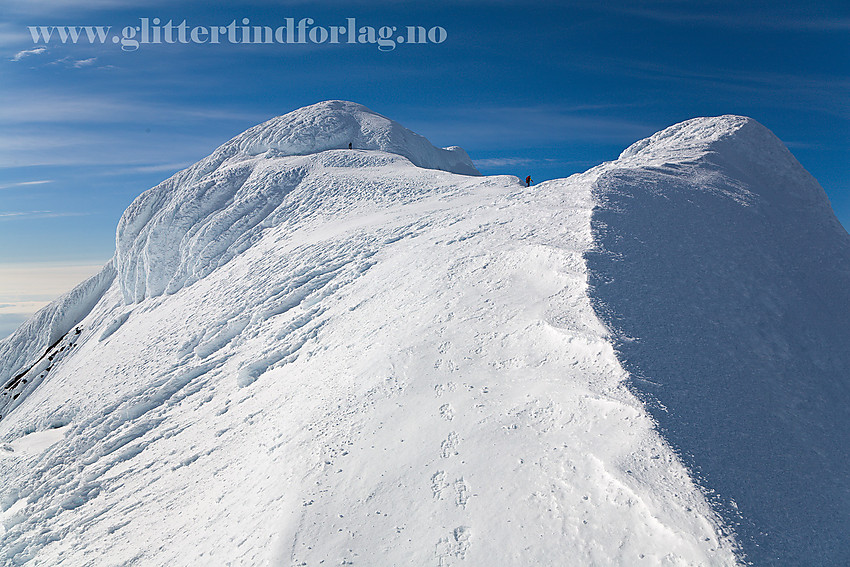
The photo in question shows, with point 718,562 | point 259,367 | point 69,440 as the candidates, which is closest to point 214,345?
point 259,367

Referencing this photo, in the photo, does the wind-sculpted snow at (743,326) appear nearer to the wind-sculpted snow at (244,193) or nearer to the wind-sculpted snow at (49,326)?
the wind-sculpted snow at (244,193)

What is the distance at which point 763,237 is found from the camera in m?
13.6

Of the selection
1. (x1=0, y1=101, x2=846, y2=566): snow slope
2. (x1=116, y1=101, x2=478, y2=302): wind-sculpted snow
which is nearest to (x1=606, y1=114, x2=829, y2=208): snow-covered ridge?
(x1=0, y1=101, x2=846, y2=566): snow slope

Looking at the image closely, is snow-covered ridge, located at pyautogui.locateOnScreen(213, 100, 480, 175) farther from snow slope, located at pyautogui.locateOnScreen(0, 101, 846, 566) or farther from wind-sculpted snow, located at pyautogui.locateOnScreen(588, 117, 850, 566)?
wind-sculpted snow, located at pyautogui.locateOnScreen(588, 117, 850, 566)

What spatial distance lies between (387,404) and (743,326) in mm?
7103

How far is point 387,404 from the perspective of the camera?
952 centimetres

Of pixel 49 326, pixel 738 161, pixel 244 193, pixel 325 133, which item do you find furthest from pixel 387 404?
pixel 49 326

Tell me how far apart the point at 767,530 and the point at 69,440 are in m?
18.9

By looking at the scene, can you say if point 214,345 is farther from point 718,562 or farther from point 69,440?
point 718,562

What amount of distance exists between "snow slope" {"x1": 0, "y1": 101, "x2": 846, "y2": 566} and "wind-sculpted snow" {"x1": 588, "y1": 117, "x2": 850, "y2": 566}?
8.8 inches

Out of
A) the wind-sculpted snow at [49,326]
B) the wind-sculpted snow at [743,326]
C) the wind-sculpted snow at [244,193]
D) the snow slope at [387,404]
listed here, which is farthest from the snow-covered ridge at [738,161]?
the wind-sculpted snow at [49,326]

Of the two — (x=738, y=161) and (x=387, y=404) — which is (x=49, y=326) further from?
(x=738, y=161)

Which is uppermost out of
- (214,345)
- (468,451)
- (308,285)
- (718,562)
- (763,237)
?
(763,237)

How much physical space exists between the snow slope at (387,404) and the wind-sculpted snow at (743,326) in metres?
0.22
